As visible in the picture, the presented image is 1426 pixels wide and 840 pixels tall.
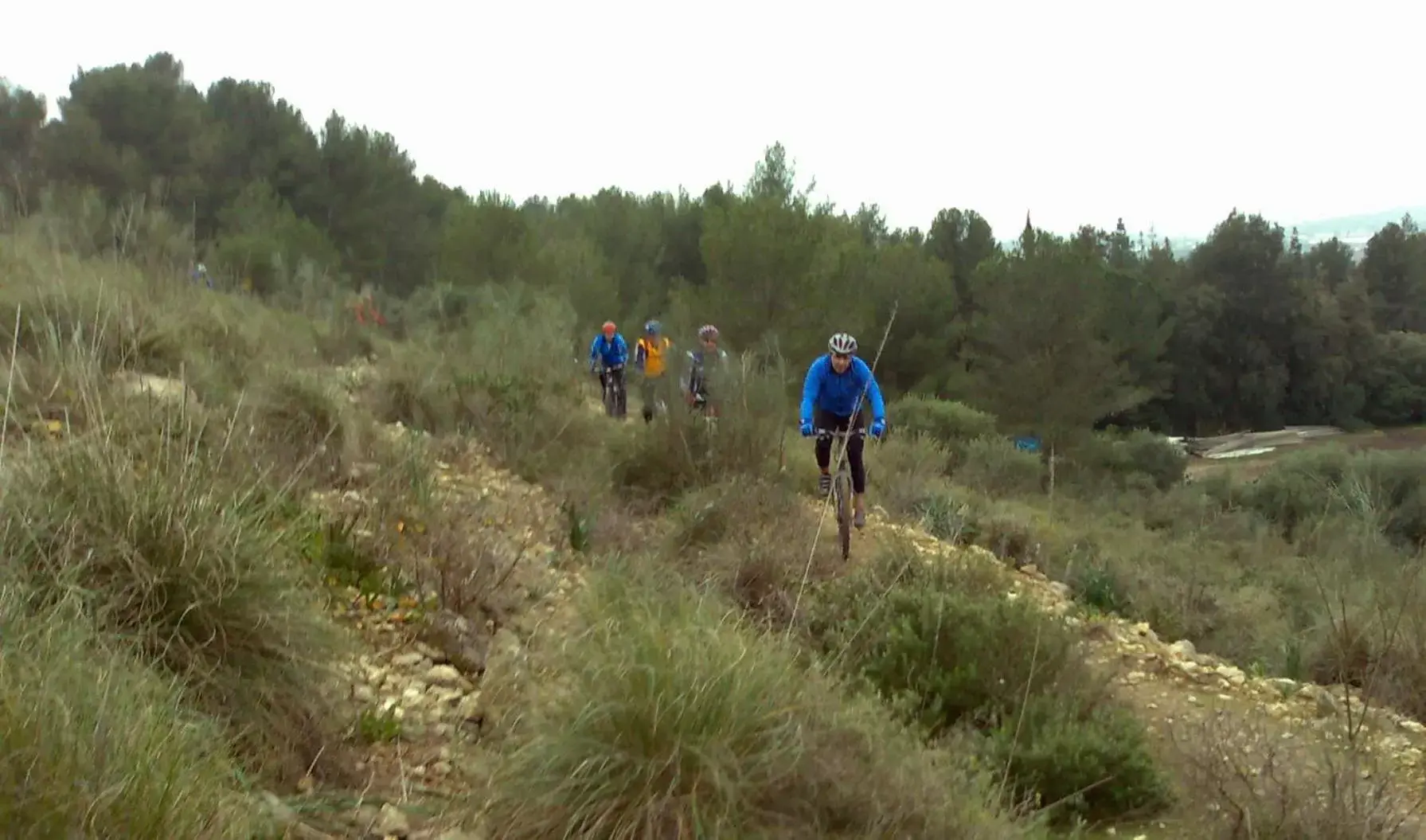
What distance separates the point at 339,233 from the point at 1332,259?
60.8 m

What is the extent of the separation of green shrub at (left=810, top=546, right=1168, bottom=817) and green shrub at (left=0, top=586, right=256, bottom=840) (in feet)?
7.77

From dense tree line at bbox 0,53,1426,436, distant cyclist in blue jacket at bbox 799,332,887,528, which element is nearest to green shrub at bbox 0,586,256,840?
distant cyclist in blue jacket at bbox 799,332,887,528

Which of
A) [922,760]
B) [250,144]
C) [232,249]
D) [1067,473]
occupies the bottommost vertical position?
[1067,473]

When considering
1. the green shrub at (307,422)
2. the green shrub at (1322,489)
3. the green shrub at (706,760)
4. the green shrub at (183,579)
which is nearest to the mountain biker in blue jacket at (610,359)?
the green shrub at (307,422)

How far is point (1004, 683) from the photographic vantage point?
4.83 m

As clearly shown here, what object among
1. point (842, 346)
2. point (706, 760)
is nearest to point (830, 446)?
point (842, 346)

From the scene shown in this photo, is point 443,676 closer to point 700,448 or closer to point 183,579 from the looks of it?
point 183,579

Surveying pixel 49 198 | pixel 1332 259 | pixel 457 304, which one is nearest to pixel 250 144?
pixel 457 304

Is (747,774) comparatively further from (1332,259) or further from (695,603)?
(1332,259)

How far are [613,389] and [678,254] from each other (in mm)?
21899

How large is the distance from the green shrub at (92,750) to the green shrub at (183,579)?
0.91 ft

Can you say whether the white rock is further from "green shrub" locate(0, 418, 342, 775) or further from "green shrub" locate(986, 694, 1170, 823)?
"green shrub" locate(986, 694, 1170, 823)

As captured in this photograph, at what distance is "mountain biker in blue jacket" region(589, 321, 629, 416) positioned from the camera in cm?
1310

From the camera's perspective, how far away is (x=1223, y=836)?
11.4ft
